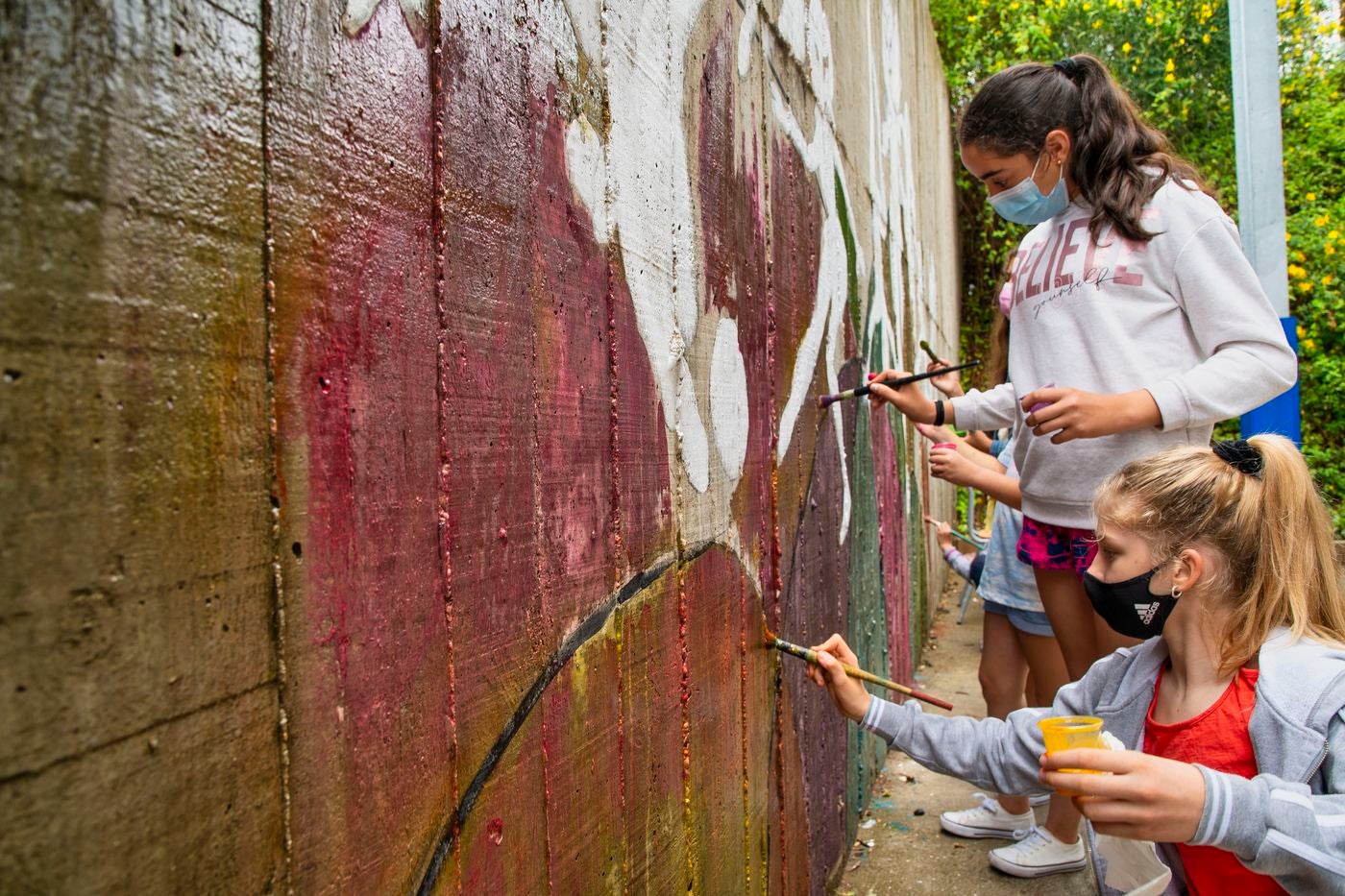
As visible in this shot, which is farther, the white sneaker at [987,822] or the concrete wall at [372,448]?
the white sneaker at [987,822]

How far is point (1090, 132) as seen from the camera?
7.18 ft

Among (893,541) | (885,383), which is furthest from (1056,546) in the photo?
(893,541)

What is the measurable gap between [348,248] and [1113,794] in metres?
1.27

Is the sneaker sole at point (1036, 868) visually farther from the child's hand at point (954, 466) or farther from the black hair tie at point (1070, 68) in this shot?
the black hair tie at point (1070, 68)

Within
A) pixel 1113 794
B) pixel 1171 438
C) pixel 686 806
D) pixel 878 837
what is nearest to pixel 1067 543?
pixel 1171 438

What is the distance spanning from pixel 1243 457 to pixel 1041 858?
1.65m

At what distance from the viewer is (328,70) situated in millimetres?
748

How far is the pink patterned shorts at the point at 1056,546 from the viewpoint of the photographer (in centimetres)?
214

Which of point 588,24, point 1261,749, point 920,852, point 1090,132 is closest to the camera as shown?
point 588,24

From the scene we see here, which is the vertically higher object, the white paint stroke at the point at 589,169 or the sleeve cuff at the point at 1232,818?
the white paint stroke at the point at 589,169

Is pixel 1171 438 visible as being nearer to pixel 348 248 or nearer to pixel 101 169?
pixel 348 248

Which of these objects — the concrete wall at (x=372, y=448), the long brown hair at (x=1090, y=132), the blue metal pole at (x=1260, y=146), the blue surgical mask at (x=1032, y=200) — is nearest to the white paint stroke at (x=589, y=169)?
the concrete wall at (x=372, y=448)

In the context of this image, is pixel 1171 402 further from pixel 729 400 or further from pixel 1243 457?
pixel 729 400

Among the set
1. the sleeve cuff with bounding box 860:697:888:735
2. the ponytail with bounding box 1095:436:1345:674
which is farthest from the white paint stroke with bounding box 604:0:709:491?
the ponytail with bounding box 1095:436:1345:674
